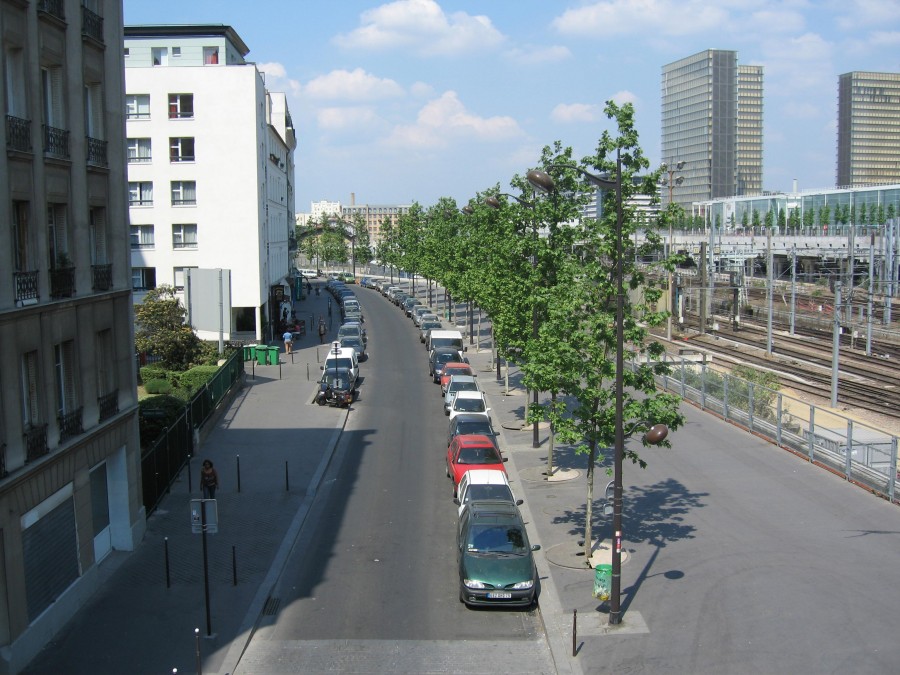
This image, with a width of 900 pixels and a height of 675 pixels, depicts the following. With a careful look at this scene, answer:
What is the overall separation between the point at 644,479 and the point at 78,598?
14.5m

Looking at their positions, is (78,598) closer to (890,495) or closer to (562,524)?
(562,524)

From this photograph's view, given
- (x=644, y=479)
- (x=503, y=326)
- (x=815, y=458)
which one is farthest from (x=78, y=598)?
(x=815, y=458)

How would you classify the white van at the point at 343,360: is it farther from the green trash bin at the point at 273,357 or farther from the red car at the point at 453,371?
the green trash bin at the point at 273,357

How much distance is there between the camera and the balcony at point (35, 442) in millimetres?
14141

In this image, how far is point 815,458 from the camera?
24.3 meters

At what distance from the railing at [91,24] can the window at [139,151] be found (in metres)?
30.1

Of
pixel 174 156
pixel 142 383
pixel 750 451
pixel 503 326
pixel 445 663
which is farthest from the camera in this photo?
pixel 174 156

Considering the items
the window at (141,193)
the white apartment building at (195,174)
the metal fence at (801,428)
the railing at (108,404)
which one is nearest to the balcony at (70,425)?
the railing at (108,404)

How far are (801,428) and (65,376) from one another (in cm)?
2020

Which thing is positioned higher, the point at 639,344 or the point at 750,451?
the point at 639,344

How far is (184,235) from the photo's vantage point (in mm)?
47875

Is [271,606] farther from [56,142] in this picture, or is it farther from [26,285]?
[56,142]

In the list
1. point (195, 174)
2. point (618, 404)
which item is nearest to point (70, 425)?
point (618, 404)

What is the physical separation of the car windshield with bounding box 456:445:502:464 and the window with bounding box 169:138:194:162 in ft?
101
